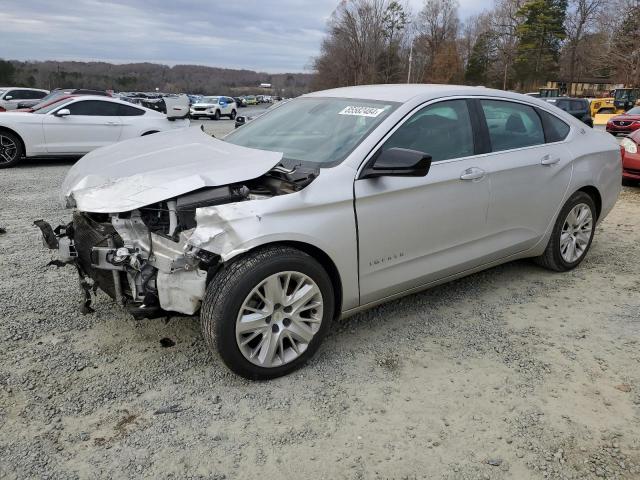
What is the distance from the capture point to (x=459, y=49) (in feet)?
261

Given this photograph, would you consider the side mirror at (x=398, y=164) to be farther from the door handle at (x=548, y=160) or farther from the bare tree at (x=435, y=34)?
the bare tree at (x=435, y=34)

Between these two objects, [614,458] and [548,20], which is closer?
[614,458]

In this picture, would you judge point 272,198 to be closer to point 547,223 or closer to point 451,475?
point 451,475

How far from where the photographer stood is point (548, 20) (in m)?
68.8

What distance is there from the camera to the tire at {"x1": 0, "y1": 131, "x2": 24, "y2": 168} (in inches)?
385

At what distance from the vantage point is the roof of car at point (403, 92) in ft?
11.6

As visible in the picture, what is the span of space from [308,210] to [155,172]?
0.93 metres

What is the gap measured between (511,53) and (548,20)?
606 centimetres

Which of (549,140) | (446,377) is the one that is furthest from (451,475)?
(549,140)

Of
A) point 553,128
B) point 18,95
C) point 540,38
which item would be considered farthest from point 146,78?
point 553,128

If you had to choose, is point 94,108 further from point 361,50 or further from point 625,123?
point 361,50

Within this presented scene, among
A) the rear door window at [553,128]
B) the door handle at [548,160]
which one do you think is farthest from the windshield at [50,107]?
the door handle at [548,160]

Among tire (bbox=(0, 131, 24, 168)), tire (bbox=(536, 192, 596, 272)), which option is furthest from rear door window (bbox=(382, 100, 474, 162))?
tire (bbox=(0, 131, 24, 168))

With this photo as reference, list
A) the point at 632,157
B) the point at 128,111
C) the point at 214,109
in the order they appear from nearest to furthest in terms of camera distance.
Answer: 1. the point at 632,157
2. the point at 128,111
3. the point at 214,109
